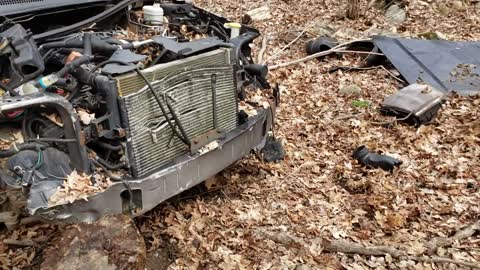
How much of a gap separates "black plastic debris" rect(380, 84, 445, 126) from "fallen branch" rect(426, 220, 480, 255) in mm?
1911

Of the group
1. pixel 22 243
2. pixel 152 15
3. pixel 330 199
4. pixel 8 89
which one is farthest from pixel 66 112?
pixel 330 199

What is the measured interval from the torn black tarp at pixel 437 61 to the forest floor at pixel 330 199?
267 mm

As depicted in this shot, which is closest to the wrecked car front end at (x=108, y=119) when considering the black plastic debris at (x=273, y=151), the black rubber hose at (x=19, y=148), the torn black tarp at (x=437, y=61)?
the black rubber hose at (x=19, y=148)

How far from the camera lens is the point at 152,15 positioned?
3904mm

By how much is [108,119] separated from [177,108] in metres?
0.49

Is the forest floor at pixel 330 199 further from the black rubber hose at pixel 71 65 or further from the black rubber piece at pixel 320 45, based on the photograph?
the black rubber hose at pixel 71 65

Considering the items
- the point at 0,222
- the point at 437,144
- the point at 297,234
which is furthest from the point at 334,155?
the point at 0,222

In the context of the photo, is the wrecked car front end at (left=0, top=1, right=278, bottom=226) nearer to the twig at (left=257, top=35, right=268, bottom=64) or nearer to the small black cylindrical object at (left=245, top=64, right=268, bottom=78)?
the small black cylindrical object at (left=245, top=64, right=268, bottom=78)

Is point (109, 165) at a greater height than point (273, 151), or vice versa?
point (109, 165)

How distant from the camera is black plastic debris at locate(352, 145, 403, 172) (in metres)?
4.35

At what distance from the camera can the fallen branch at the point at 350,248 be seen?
10.3ft

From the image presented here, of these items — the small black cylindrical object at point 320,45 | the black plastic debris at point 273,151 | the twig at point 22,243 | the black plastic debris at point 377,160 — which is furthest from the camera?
the small black cylindrical object at point 320,45

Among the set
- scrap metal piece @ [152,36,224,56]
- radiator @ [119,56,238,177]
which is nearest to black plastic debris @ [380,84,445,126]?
radiator @ [119,56,238,177]

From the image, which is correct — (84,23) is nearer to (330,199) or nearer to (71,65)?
(71,65)
